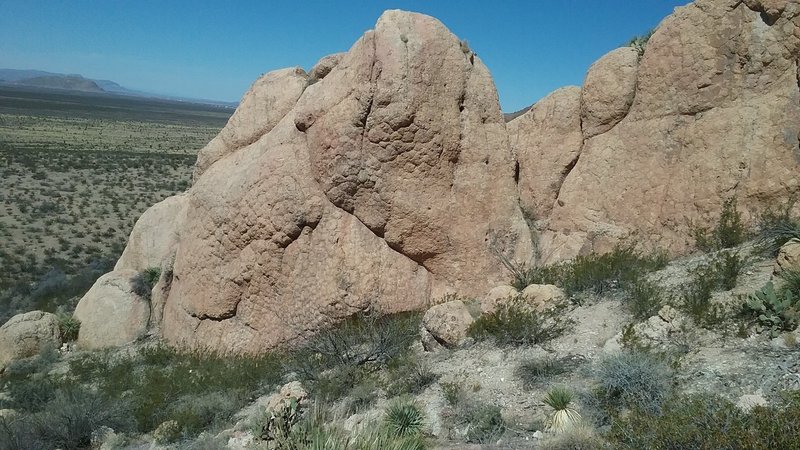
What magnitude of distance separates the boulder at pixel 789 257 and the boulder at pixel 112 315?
10225mm

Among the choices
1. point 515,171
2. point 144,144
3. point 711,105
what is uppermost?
point 711,105

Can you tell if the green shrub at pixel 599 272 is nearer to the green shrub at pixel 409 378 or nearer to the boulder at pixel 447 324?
the boulder at pixel 447 324

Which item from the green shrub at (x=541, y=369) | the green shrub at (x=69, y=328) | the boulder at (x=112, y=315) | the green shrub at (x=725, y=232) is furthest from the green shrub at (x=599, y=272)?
the green shrub at (x=69, y=328)

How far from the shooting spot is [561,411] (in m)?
5.17

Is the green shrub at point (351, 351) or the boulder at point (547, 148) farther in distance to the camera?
the boulder at point (547, 148)

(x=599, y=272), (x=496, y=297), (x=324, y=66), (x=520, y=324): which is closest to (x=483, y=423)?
(x=520, y=324)

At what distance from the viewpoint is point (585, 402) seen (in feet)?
17.5

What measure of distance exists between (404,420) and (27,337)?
338 inches

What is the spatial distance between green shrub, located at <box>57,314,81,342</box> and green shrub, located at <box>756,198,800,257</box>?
11.7 metres

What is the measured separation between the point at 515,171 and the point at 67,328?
9083 mm

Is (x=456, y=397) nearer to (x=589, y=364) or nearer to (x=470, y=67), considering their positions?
(x=589, y=364)

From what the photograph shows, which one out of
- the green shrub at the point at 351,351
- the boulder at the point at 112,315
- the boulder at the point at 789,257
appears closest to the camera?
the boulder at the point at 789,257

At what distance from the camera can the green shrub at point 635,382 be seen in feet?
16.6

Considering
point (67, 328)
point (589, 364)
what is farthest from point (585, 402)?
point (67, 328)
